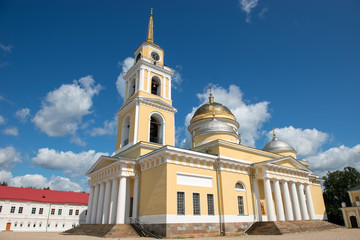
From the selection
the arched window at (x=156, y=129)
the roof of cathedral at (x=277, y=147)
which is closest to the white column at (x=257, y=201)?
the arched window at (x=156, y=129)

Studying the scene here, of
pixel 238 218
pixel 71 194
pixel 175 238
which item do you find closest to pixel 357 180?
pixel 238 218

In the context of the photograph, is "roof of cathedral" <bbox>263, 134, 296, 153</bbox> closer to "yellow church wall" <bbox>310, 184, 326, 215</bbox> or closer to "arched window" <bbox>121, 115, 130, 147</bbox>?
"yellow church wall" <bbox>310, 184, 326, 215</bbox>

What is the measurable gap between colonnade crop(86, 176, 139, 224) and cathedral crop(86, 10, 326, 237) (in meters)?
0.07

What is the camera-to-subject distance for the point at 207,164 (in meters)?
20.3

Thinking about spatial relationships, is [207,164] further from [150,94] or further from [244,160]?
[150,94]

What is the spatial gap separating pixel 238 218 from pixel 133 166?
954cm

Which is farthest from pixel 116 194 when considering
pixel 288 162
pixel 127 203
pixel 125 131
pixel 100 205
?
pixel 288 162

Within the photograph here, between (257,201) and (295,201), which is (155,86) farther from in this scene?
(295,201)

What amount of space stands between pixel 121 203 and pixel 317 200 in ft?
85.5

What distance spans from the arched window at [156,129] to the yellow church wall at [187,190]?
6.61 metres

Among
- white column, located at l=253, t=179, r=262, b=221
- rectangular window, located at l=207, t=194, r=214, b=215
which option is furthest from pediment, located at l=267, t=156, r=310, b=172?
rectangular window, located at l=207, t=194, r=214, b=215

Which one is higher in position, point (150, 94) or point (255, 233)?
point (150, 94)

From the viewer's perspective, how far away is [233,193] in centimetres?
2067

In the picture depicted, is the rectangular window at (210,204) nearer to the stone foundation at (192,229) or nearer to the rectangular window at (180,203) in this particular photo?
the stone foundation at (192,229)
